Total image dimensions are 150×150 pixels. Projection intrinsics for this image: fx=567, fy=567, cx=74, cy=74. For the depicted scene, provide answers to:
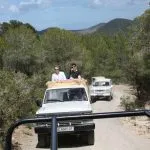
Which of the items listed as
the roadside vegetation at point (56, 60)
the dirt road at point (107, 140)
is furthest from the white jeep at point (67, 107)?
the roadside vegetation at point (56, 60)

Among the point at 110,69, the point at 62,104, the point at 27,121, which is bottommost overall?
the point at 110,69

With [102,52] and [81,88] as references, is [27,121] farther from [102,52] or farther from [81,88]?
[102,52]

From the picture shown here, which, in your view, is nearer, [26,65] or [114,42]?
[26,65]

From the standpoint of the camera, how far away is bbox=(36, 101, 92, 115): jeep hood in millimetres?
14594

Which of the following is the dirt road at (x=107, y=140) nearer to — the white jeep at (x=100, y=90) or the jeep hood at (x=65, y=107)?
the jeep hood at (x=65, y=107)

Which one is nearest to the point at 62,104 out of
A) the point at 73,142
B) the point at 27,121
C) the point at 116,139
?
the point at 73,142

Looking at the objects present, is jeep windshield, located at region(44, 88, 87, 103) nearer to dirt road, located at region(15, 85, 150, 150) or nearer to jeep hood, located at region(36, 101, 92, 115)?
jeep hood, located at region(36, 101, 92, 115)

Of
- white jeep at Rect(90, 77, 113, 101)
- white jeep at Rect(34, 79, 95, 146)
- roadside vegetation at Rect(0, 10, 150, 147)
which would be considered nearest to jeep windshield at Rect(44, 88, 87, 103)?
white jeep at Rect(34, 79, 95, 146)

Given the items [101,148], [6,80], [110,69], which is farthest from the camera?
[110,69]

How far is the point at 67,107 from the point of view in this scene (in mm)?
14859

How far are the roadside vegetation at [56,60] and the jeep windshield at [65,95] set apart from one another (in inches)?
36.7

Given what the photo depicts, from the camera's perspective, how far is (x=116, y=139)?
16531 mm

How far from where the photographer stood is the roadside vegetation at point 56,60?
16.8 metres

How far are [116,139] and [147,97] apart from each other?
19611 mm
